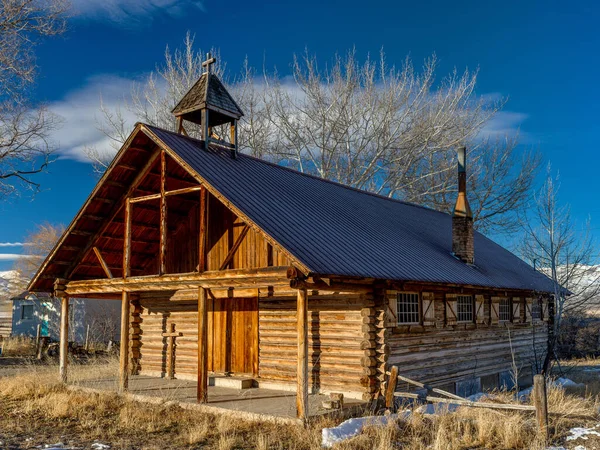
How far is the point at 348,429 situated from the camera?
451 inches

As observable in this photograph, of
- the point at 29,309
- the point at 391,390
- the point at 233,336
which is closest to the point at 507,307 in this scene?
the point at 391,390

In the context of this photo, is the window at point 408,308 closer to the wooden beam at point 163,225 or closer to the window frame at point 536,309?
the wooden beam at point 163,225

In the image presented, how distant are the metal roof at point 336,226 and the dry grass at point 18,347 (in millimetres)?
20683

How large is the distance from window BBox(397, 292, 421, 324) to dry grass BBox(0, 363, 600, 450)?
9.56 feet

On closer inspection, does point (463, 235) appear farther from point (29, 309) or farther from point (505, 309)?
point (29, 309)

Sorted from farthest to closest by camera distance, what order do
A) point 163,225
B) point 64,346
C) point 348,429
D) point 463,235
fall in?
point 463,235 < point 64,346 < point 163,225 < point 348,429

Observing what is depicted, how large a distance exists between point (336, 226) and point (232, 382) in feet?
17.0

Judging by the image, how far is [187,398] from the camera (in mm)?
14648

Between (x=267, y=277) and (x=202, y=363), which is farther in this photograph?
(x=202, y=363)

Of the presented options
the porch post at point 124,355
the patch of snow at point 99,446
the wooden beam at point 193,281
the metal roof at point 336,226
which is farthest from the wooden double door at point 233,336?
the patch of snow at point 99,446

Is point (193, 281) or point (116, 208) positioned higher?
point (116, 208)

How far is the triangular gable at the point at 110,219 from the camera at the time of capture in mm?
15906

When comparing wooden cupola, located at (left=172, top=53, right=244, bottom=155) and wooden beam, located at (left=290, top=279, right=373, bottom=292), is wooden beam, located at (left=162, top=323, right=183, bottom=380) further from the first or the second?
wooden beam, located at (left=290, top=279, right=373, bottom=292)

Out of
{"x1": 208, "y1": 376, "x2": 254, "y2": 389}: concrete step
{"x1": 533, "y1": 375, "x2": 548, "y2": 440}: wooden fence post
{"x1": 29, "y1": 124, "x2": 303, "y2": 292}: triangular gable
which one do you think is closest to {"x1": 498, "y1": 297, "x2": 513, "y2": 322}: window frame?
{"x1": 533, "y1": 375, "x2": 548, "y2": 440}: wooden fence post
